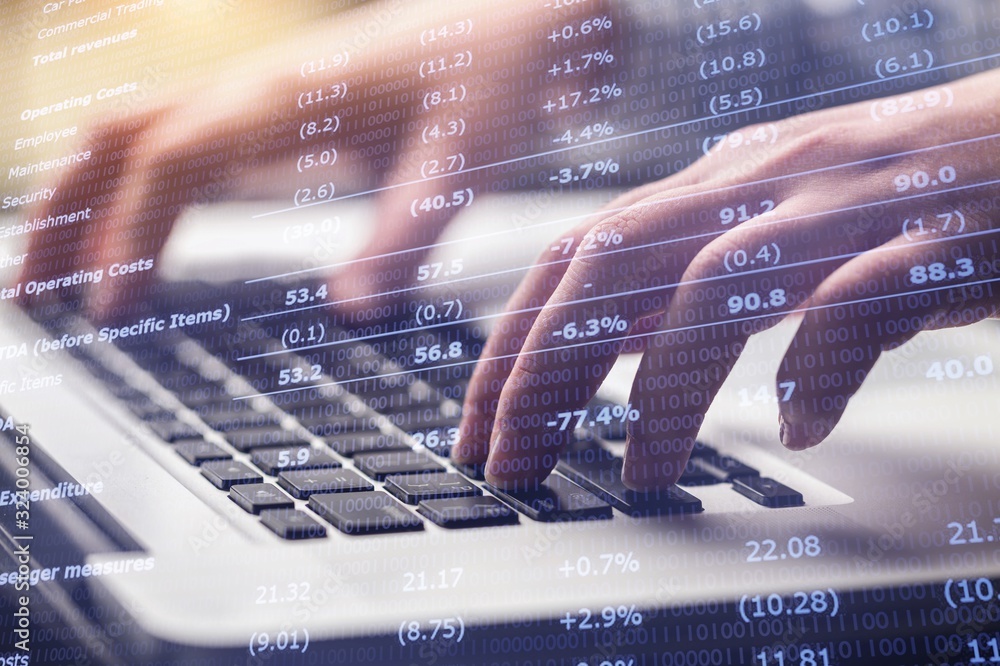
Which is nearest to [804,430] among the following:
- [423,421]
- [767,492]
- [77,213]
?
[767,492]

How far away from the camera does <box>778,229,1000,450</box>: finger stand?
1.49ft

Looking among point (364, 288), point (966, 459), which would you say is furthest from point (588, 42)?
point (966, 459)

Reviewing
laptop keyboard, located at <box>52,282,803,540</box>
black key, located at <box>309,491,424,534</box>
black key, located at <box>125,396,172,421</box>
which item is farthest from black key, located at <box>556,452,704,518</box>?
black key, located at <box>125,396,172,421</box>

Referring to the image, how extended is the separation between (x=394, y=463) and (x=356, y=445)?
4 cm

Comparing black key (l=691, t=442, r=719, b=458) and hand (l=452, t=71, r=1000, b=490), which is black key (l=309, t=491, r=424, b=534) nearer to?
hand (l=452, t=71, r=1000, b=490)

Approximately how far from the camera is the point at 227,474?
1.91ft

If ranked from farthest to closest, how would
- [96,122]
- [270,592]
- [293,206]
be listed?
1. [96,122]
2. [293,206]
3. [270,592]

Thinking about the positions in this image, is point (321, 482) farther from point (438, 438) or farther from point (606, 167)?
point (606, 167)

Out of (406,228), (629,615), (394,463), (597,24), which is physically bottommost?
(629,615)

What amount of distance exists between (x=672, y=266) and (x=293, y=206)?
12.6 inches

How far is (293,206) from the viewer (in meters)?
0.67

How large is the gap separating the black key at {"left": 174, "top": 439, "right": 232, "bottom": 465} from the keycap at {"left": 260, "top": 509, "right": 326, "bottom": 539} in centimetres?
7

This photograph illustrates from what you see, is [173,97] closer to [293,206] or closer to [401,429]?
[293,206]

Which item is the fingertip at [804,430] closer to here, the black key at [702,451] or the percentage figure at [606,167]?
the black key at [702,451]
